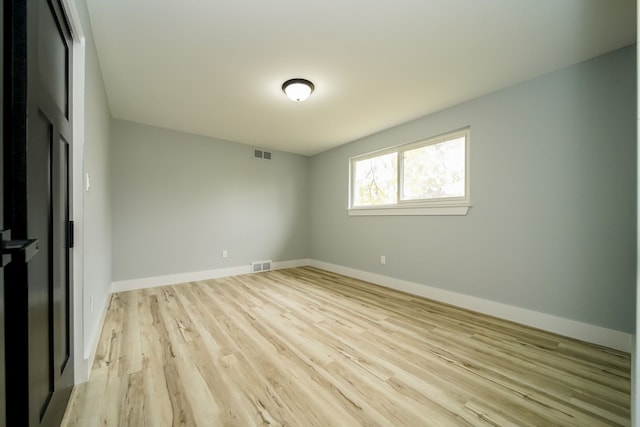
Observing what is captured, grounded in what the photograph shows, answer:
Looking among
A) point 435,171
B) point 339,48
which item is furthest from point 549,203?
point 339,48

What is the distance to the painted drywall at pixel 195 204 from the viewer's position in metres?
3.55

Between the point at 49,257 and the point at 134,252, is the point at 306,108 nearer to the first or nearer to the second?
the point at 49,257

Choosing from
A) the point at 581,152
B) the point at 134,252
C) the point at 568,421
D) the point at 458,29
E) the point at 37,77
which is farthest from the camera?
the point at 134,252

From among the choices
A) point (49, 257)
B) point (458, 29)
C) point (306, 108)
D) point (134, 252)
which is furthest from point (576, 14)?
point (134, 252)

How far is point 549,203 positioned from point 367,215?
2211 mm

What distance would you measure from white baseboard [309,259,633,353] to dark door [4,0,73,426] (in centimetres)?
327

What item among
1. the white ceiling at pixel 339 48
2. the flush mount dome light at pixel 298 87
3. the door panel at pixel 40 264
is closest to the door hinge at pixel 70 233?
the door panel at pixel 40 264

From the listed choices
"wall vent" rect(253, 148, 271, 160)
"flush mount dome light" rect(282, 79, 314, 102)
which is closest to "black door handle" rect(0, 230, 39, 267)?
"flush mount dome light" rect(282, 79, 314, 102)

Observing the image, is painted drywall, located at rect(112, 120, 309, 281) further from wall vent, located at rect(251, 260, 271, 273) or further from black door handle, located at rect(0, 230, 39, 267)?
black door handle, located at rect(0, 230, 39, 267)

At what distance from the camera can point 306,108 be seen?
123 inches

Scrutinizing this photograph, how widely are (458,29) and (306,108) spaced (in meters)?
1.74

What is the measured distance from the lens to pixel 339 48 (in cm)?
203

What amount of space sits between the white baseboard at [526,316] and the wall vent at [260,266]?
2.11 metres

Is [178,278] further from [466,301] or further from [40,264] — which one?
[466,301]
